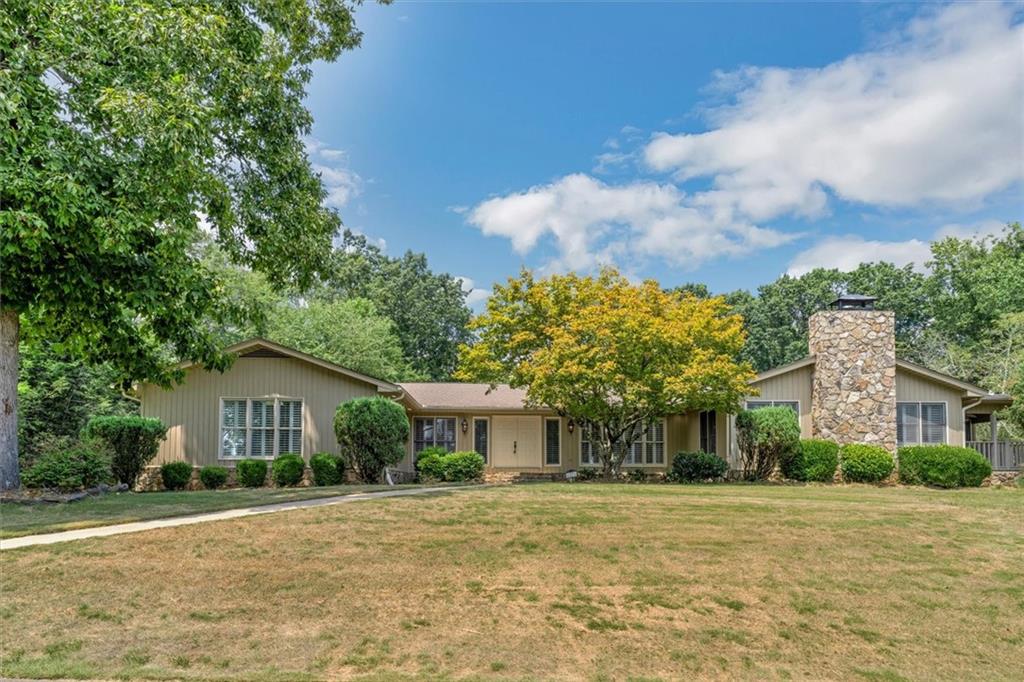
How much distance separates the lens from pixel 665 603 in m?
6.74

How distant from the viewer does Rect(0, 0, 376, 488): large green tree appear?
8.77 meters

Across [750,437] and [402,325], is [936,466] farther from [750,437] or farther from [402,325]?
[402,325]

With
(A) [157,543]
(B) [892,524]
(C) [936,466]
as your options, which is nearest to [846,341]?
(C) [936,466]

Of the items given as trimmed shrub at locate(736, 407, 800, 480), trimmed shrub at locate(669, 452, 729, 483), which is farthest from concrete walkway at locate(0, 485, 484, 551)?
trimmed shrub at locate(736, 407, 800, 480)

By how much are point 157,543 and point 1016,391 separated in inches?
933

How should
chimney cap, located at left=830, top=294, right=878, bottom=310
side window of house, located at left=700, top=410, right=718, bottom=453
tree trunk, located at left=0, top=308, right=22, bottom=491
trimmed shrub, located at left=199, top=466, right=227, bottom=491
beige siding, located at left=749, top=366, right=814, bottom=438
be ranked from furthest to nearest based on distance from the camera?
side window of house, located at left=700, top=410, right=718, bottom=453
beige siding, located at left=749, top=366, right=814, bottom=438
chimney cap, located at left=830, top=294, right=878, bottom=310
trimmed shrub, located at left=199, top=466, right=227, bottom=491
tree trunk, located at left=0, top=308, right=22, bottom=491

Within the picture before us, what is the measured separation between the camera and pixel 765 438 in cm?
1731

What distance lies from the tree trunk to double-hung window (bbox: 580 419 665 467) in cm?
1534

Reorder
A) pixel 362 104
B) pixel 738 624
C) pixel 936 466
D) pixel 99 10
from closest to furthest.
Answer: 1. pixel 738 624
2. pixel 99 10
3. pixel 936 466
4. pixel 362 104

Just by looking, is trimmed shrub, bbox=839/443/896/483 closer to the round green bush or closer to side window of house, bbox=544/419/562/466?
side window of house, bbox=544/419/562/466

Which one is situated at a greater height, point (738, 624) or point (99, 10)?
point (99, 10)

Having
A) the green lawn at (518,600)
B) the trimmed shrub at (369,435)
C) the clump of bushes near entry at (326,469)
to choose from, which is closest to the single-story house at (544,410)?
the clump of bushes near entry at (326,469)

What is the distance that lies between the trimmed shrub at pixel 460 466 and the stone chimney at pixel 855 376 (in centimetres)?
988

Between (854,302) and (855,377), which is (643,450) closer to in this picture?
(855,377)
